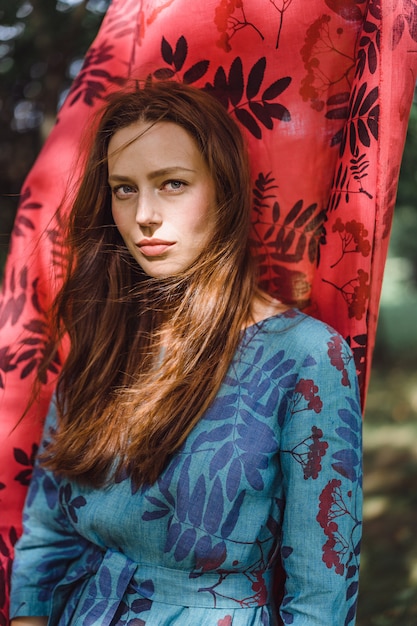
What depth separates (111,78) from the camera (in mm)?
1765

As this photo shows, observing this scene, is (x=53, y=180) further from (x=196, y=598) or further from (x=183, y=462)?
(x=196, y=598)

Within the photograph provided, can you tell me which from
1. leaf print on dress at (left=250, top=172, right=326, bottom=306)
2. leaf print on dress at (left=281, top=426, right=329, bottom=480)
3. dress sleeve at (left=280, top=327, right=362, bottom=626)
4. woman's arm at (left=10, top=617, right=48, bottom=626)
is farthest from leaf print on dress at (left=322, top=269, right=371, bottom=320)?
woman's arm at (left=10, top=617, right=48, bottom=626)

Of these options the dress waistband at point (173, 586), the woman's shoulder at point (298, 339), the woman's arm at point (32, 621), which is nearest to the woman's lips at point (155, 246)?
the woman's shoulder at point (298, 339)

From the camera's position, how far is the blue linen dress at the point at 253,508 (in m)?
1.26

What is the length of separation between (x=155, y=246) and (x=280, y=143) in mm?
441

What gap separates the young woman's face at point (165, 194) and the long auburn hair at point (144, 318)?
0.08 feet

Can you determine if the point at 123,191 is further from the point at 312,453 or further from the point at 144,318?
the point at 312,453

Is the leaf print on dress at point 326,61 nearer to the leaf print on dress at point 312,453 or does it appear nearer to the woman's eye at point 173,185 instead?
the woman's eye at point 173,185

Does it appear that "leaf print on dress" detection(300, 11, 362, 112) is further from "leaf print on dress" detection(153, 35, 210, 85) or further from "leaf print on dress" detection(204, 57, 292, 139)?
"leaf print on dress" detection(153, 35, 210, 85)

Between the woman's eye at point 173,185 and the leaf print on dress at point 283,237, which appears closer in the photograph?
the woman's eye at point 173,185

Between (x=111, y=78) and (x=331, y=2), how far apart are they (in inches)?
23.3

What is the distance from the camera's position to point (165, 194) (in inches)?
53.2

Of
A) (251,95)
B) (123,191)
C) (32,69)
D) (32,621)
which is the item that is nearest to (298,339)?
(123,191)

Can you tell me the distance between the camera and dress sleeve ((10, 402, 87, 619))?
1.56m
